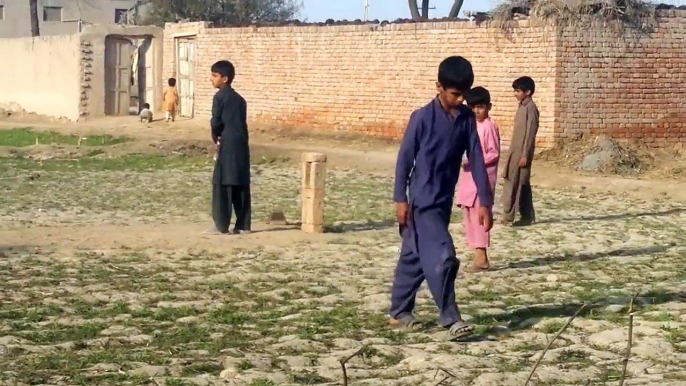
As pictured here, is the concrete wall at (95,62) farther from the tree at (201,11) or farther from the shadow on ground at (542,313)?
the shadow on ground at (542,313)

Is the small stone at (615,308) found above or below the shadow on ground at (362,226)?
above

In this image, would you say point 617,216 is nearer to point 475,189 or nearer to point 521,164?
point 521,164

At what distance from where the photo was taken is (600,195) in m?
16.5

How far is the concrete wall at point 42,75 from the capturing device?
30609 mm

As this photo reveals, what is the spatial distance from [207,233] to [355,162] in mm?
9333

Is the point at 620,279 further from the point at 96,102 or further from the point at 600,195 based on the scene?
the point at 96,102

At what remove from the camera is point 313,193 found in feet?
38.4

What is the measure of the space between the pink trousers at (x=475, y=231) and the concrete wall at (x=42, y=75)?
72.2 ft

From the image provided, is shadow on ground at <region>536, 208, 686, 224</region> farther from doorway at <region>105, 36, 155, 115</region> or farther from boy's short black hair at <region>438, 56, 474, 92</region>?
doorway at <region>105, 36, 155, 115</region>

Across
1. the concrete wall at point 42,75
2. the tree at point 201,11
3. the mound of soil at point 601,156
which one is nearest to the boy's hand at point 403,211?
the mound of soil at point 601,156

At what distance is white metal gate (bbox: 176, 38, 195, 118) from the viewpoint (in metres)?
30.1

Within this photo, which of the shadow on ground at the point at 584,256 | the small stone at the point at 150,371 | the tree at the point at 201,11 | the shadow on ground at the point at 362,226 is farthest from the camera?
the tree at the point at 201,11

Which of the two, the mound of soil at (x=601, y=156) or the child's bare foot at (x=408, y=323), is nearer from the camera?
the child's bare foot at (x=408, y=323)

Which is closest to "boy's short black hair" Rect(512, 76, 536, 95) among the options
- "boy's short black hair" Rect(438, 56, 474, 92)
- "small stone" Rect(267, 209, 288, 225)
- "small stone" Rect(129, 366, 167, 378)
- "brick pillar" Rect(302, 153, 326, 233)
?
"brick pillar" Rect(302, 153, 326, 233)
